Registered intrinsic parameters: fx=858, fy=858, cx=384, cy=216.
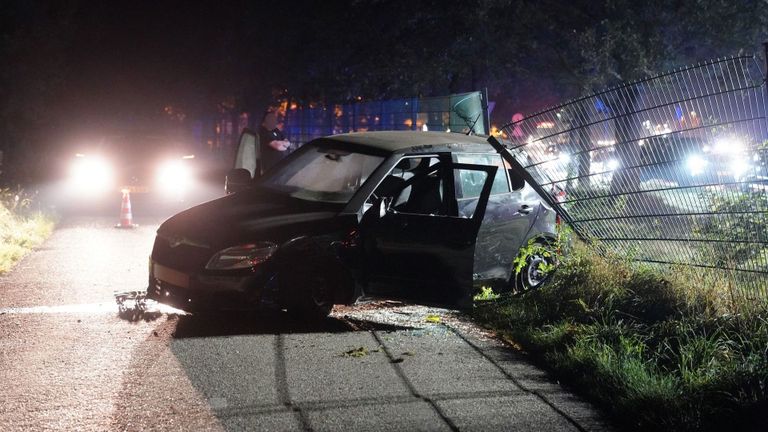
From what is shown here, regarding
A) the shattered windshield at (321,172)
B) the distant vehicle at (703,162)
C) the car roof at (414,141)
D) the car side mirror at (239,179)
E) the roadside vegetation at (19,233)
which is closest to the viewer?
the distant vehicle at (703,162)

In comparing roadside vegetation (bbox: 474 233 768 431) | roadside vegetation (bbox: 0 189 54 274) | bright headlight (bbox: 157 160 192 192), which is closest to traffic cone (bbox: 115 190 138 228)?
roadside vegetation (bbox: 0 189 54 274)

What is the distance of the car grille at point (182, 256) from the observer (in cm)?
673

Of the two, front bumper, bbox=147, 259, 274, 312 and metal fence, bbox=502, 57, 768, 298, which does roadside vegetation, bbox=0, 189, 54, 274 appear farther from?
metal fence, bbox=502, 57, 768, 298

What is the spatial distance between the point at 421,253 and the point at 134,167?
13952mm

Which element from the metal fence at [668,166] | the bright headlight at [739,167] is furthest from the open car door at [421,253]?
the bright headlight at [739,167]

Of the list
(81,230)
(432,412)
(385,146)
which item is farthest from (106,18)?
(432,412)

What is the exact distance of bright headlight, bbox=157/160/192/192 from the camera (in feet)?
63.8

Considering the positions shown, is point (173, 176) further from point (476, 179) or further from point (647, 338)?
point (647, 338)

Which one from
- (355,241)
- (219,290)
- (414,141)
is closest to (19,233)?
(219,290)

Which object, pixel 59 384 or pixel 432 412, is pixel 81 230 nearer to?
pixel 59 384

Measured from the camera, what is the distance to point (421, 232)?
687cm

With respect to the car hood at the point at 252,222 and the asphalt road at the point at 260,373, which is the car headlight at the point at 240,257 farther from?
the asphalt road at the point at 260,373

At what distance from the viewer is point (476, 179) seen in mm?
8031

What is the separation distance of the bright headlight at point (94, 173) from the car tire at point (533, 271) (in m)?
13.4
